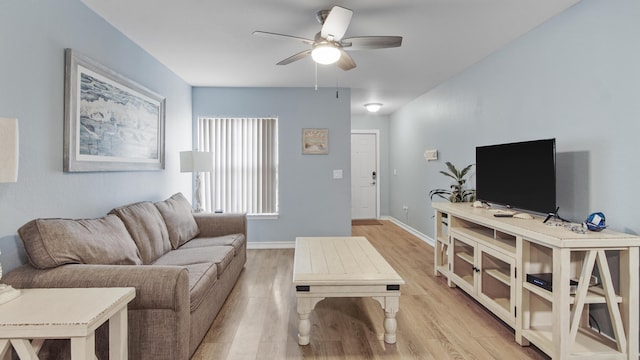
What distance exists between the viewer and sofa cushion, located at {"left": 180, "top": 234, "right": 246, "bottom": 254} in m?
3.15

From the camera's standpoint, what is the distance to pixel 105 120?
260cm

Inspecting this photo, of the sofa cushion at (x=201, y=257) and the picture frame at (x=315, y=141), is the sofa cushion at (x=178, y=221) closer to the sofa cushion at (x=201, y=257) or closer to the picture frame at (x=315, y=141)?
the sofa cushion at (x=201, y=257)

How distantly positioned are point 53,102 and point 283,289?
7.76 feet

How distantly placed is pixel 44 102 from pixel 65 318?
1.45 m

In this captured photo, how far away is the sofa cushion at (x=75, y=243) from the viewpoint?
1742 mm

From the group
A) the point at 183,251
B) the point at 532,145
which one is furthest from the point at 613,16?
the point at 183,251

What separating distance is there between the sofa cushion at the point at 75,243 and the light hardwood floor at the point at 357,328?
847 mm

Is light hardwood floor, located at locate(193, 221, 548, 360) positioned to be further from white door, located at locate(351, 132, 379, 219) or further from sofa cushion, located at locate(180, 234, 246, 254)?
white door, located at locate(351, 132, 379, 219)

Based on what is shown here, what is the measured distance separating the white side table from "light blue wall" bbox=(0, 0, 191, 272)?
58cm

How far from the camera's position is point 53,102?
2096 millimetres

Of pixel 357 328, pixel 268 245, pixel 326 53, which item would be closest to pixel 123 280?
pixel 357 328

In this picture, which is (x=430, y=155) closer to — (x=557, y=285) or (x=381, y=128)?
(x=381, y=128)

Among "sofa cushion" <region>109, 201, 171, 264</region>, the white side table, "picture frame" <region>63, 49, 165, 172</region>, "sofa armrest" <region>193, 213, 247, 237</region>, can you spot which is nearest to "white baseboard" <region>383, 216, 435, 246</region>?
"sofa armrest" <region>193, 213, 247, 237</region>

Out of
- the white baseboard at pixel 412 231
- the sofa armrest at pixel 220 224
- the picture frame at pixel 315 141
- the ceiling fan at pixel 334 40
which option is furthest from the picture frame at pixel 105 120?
the white baseboard at pixel 412 231
